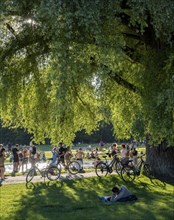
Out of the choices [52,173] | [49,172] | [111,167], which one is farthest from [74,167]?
[49,172]

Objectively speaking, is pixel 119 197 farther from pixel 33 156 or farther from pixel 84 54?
pixel 33 156

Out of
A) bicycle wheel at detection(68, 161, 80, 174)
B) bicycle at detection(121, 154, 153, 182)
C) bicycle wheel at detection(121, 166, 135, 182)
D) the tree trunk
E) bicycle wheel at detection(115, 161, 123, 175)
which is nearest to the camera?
the tree trunk

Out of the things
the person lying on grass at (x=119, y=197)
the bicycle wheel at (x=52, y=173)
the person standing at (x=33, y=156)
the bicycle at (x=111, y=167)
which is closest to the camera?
the person lying on grass at (x=119, y=197)

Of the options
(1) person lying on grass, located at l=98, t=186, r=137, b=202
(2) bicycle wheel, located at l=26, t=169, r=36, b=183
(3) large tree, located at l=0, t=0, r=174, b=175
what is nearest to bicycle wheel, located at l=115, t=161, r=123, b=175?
(2) bicycle wheel, located at l=26, t=169, r=36, b=183

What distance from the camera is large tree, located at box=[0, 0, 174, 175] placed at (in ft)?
26.8

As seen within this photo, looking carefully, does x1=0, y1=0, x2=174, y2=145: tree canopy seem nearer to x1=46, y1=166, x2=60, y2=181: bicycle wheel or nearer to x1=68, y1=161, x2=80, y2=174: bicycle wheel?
x1=46, y1=166, x2=60, y2=181: bicycle wheel

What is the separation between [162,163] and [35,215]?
301 inches

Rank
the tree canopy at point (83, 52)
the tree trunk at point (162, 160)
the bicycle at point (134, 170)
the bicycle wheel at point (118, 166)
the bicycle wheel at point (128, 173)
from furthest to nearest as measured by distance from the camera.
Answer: the bicycle wheel at point (118, 166), the bicycle wheel at point (128, 173), the bicycle at point (134, 170), the tree trunk at point (162, 160), the tree canopy at point (83, 52)

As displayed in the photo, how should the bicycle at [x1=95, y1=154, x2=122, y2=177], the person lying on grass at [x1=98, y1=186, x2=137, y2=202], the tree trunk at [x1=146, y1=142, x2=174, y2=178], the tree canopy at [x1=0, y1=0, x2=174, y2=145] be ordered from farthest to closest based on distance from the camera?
the bicycle at [x1=95, y1=154, x2=122, y2=177], the tree trunk at [x1=146, y1=142, x2=174, y2=178], the person lying on grass at [x1=98, y1=186, x2=137, y2=202], the tree canopy at [x1=0, y1=0, x2=174, y2=145]

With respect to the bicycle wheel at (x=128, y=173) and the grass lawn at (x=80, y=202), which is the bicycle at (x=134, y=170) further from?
the grass lawn at (x=80, y=202)

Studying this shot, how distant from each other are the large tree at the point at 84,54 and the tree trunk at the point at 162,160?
3.17 metres

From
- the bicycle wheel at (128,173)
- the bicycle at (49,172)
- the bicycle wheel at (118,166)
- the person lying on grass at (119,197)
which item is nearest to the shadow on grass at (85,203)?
the person lying on grass at (119,197)

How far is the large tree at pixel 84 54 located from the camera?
8172 millimetres

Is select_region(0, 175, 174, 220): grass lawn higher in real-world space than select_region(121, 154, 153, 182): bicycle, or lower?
lower
